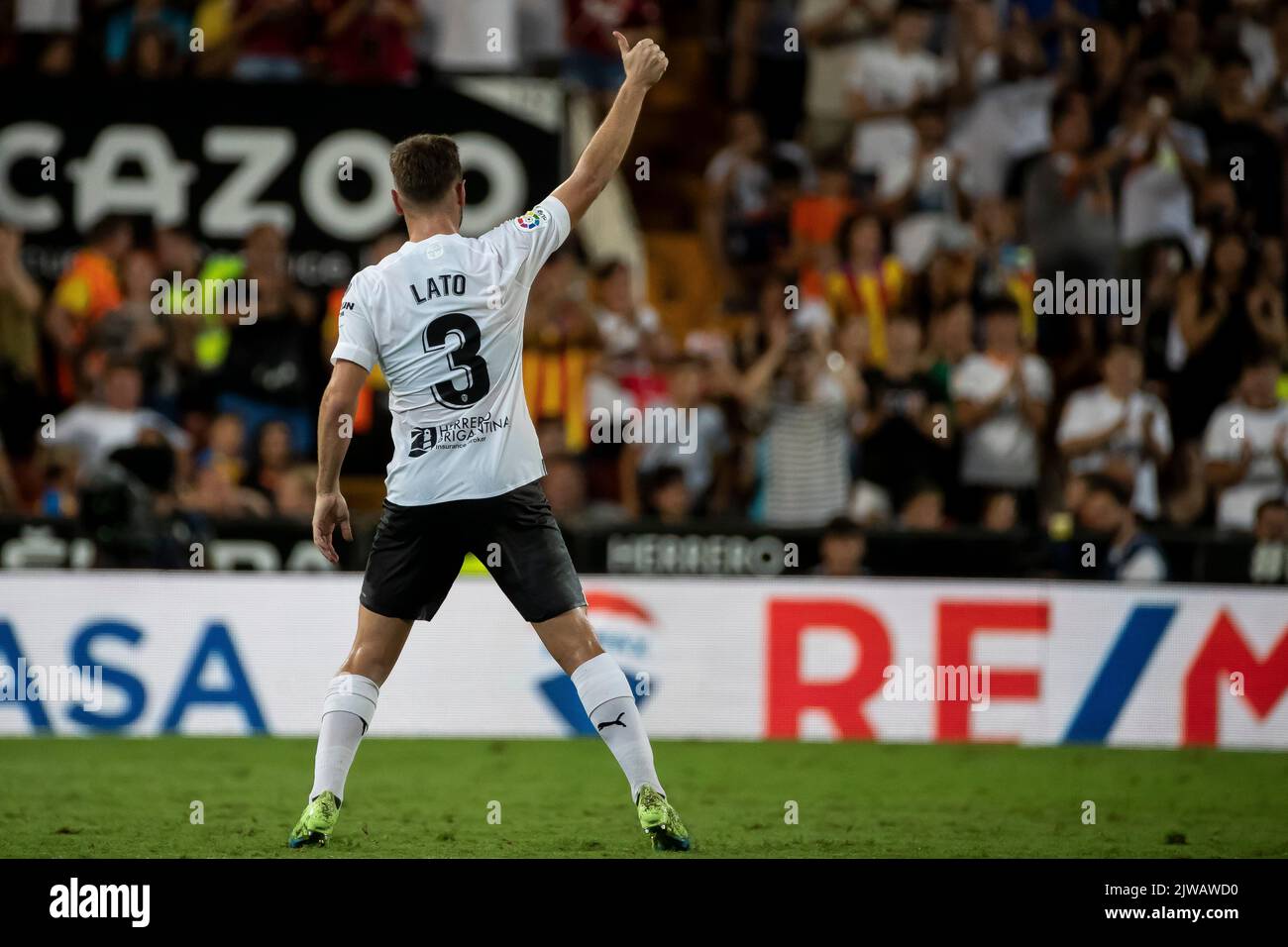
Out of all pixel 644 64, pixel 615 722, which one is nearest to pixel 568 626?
pixel 615 722

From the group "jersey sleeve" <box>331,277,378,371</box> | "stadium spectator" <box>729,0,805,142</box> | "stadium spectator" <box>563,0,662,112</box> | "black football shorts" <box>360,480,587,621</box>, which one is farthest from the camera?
"stadium spectator" <box>729,0,805,142</box>

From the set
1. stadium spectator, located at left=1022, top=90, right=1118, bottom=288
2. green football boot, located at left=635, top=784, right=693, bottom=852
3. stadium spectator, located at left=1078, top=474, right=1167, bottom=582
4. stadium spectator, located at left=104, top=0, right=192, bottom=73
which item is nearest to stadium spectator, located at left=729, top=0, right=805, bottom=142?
stadium spectator, located at left=1022, top=90, right=1118, bottom=288

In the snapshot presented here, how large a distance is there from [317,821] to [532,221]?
2.31 m

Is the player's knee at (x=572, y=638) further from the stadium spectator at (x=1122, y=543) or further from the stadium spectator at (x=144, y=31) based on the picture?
the stadium spectator at (x=144, y=31)

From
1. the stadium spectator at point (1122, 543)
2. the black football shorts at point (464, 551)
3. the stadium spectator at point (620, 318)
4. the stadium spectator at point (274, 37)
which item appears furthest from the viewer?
the stadium spectator at point (274, 37)

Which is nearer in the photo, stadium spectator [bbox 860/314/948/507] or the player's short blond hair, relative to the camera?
the player's short blond hair

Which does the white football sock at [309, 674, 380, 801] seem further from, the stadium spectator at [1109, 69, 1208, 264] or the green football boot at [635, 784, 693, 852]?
the stadium spectator at [1109, 69, 1208, 264]

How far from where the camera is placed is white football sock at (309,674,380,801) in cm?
727

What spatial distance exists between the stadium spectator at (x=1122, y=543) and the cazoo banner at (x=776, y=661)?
558 millimetres

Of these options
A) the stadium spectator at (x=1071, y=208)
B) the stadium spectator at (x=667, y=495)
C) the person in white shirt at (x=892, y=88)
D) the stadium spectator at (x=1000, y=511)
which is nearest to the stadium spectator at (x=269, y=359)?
the stadium spectator at (x=667, y=495)

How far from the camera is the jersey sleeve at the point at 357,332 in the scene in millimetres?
7062

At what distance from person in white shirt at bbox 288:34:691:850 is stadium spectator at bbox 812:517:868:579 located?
5.33 meters

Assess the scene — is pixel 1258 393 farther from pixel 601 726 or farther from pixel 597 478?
pixel 601 726

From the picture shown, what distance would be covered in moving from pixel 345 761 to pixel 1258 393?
8732mm
